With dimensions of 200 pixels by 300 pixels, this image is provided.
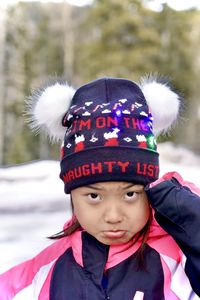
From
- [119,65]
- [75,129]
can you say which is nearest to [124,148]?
[75,129]

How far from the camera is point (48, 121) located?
127cm

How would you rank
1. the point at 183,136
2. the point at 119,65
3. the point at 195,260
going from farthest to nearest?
the point at 183,136, the point at 119,65, the point at 195,260

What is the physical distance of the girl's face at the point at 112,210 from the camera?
42.6 inches

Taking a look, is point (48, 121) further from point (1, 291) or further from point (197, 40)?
point (197, 40)

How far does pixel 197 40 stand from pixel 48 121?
736 inches

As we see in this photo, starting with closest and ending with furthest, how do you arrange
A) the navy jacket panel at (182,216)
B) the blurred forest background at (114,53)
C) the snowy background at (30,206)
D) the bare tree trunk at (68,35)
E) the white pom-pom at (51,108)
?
the navy jacket panel at (182,216), the white pom-pom at (51,108), the snowy background at (30,206), the blurred forest background at (114,53), the bare tree trunk at (68,35)

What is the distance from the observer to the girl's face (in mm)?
1081

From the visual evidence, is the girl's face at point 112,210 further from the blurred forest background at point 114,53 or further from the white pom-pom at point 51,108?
the blurred forest background at point 114,53

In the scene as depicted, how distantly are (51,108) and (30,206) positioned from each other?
134 centimetres

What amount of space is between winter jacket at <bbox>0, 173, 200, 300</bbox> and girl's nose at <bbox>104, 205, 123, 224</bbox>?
0.25ft

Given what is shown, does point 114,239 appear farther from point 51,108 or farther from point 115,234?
point 51,108

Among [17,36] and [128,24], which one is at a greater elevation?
[128,24]

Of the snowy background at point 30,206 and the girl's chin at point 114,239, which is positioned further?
the snowy background at point 30,206

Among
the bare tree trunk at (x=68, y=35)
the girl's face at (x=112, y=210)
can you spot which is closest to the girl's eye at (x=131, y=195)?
the girl's face at (x=112, y=210)
